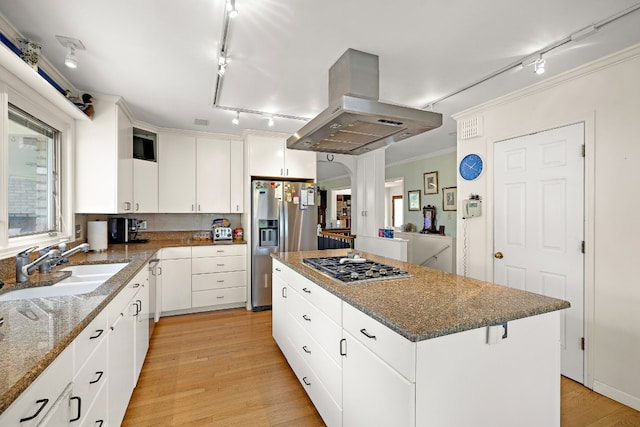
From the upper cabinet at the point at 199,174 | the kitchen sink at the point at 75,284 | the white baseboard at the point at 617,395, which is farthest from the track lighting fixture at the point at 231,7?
the white baseboard at the point at 617,395

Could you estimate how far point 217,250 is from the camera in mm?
3840

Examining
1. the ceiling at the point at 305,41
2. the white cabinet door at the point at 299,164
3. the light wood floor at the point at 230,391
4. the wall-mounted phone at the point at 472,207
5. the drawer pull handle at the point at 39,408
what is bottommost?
the light wood floor at the point at 230,391

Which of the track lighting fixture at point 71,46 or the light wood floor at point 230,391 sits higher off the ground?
the track lighting fixture at point 71,46

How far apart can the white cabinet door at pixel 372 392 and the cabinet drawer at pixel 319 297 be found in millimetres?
142

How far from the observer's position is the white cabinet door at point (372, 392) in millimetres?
1100

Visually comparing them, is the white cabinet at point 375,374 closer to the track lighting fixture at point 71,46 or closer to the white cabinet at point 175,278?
the track lighting fixture at point 71,46

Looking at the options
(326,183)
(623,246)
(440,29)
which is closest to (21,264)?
(440,29)

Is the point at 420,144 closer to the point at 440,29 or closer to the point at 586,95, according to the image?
the point at 586,95

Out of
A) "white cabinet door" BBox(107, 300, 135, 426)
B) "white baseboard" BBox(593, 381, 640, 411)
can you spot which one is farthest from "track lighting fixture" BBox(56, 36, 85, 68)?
"white baseboard" BBox(593, 381, 640, 411)

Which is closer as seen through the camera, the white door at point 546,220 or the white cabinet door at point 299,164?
the white door at point 546,220

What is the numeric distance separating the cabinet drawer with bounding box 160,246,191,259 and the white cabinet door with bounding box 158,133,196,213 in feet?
1.90

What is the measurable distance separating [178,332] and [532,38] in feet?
13.2

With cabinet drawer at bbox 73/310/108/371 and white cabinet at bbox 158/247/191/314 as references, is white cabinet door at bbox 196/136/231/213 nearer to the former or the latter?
white cabinet at bbox 158/247/191/314

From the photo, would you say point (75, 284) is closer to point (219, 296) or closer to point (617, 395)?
point (219, 296)
